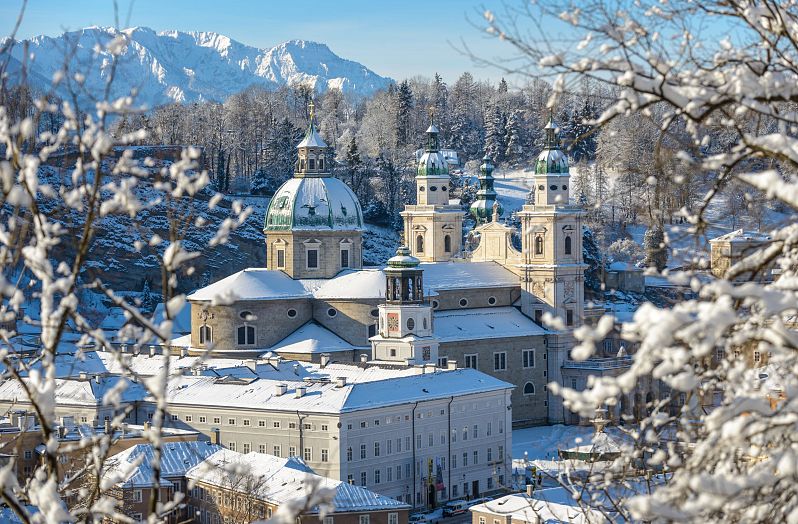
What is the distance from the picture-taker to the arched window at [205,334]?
58266 millimetres

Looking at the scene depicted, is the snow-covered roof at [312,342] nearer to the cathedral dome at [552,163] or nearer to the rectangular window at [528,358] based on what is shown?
the rectangular window at [528,358]

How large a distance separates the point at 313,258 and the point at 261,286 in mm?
3411

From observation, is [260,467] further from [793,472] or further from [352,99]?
[352,99]

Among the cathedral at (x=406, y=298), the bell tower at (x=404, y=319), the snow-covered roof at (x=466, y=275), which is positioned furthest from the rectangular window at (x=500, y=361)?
the bell tower at (x=404, y=319)

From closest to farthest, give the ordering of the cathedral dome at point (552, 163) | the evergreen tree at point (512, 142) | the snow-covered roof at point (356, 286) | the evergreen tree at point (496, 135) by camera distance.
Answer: the snow-covered roof at point (356, 286)
the cathedral dome at point (552, 163)
the evergreen tree at point (496, 135)
the evergreen tree at point (512, 142)

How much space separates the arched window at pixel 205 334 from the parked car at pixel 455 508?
1506 cm

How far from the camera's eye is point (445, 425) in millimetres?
49344

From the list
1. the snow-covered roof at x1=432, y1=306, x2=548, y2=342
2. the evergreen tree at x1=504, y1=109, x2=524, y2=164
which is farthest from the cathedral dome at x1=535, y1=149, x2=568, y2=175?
the evergreen tree at x1=504, y1=109, x2=524, y2=164

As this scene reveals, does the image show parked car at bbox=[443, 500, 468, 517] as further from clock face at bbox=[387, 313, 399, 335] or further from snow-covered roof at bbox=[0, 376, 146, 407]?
snow-covered roof at bbox=[0, 376, 146, 407]

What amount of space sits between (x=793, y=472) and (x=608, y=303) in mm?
76913

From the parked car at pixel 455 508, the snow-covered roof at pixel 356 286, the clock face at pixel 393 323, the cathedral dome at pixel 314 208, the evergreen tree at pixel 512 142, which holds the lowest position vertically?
the parked car at pixel 455 508

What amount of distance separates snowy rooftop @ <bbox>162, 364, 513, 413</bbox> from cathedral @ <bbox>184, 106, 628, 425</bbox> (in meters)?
2.61

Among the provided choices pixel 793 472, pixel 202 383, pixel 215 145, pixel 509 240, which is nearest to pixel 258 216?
pixel 215 145

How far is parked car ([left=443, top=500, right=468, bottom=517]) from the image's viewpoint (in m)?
45.4
